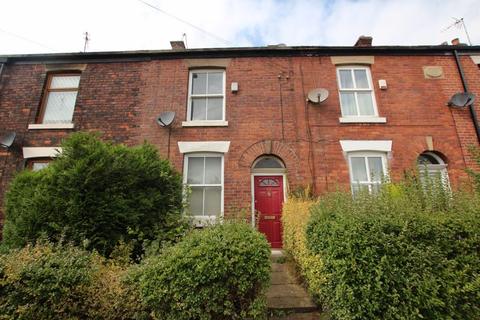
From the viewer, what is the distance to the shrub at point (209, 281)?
311 centimetres

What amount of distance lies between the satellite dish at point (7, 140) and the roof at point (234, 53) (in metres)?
Answer: 2.94

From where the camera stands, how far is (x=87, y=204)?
16.3ft

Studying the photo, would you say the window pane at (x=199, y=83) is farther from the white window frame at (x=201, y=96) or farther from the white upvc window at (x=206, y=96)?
the white window frame at (x=201, y=96)

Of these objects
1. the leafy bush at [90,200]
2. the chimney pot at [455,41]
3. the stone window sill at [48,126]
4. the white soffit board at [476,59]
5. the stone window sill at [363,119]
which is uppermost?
the chimney pot at [455,41]

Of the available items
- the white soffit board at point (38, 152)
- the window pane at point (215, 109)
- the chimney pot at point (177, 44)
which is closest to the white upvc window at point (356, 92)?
the window pane at point (215, 109)

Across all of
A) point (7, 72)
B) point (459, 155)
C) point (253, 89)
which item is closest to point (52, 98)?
point (7, 72)

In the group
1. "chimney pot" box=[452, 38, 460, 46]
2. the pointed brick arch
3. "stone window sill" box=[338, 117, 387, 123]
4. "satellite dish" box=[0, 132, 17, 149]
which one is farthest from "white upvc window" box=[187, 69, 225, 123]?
"chimney pot" box=[452, 38, 460, 46]

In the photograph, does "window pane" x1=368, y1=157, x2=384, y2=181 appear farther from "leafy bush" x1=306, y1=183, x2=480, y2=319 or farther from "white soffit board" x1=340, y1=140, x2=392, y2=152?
"leafy bush" x1=306, y1=183, x2=480, y2=319

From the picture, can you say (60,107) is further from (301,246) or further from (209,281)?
(301,246)

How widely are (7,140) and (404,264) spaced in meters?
10.6

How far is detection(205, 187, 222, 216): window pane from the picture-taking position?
24.7 feet

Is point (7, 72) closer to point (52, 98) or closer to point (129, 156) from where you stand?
point (52, 98)

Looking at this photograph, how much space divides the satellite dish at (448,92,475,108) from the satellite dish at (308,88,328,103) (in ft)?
13.7

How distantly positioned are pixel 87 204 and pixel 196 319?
330 cm
